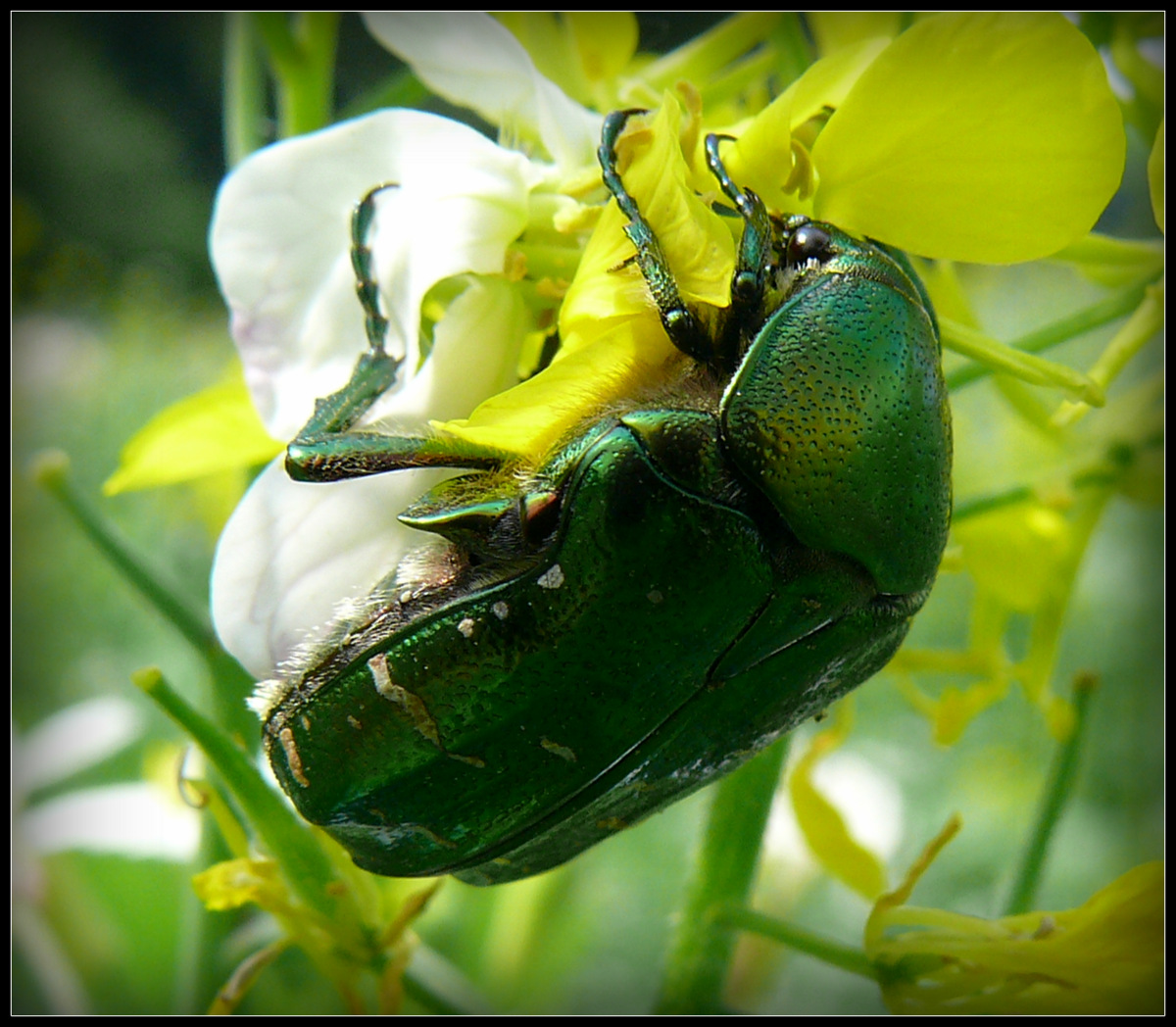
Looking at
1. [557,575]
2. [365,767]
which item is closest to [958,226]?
[557,575]

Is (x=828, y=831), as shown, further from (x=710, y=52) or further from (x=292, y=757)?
(x=710, y=52)

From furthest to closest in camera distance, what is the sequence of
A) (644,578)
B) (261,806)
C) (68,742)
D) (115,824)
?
(68,742), (115,824), (261,806), (644,578)

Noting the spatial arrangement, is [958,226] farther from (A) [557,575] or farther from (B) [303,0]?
(B) [303,0]

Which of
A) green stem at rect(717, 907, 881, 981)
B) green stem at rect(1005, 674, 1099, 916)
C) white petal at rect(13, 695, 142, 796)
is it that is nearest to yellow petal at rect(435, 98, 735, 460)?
green stem at rect(717, 907, 881, 981)

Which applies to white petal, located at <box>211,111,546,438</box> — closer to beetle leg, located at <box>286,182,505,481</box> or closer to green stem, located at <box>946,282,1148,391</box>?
beetle leg, located at <box>286,182,505,481</box>

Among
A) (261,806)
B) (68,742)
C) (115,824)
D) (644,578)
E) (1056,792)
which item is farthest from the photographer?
(68,742)

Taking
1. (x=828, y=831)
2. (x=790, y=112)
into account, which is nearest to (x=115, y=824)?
(x=828, y=831)

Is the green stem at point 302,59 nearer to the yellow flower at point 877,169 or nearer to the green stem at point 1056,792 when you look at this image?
the yellow flower at point 877,169

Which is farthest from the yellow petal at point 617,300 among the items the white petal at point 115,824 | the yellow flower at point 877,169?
the white petal at point 115,824
